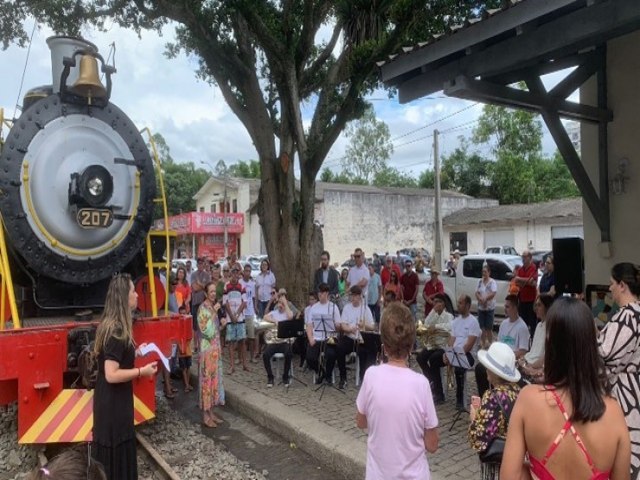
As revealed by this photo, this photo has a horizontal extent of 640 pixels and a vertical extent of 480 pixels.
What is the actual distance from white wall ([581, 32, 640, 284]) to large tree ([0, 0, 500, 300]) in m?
3.59

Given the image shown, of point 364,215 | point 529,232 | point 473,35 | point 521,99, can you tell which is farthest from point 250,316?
point 364,215

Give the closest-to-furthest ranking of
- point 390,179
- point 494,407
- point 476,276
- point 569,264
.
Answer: point 494,407 < point 569,264 < point 476,276 < point 390,179

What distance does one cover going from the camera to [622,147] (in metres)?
5.45

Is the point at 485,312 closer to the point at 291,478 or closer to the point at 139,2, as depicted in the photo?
the point at 291,478

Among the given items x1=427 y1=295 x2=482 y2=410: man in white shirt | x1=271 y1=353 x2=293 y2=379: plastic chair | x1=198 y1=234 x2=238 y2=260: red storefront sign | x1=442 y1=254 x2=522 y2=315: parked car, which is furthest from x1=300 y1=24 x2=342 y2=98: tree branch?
x1=198 y1=234 x2=238 y2=260: red storefront sign

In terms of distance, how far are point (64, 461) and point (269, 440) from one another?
172 inches

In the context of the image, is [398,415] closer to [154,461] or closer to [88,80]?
[154,461]

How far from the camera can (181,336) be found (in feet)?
17.1

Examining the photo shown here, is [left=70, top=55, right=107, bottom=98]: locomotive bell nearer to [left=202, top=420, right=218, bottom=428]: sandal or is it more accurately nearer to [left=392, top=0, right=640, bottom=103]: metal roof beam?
[left=392, top=0, right=640, bottom=103]: metal roof beam

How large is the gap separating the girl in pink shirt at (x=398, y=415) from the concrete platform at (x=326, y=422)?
1839 millimetres

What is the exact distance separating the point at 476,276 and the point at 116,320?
1120 cm

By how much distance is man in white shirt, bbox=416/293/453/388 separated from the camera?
635 cm

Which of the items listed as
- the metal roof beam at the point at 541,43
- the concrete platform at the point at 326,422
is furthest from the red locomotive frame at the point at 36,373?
the metal roof beam at the point at 541,43

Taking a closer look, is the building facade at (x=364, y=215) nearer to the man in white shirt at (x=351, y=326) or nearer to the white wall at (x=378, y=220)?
the white wall at (x=378, y=220)
